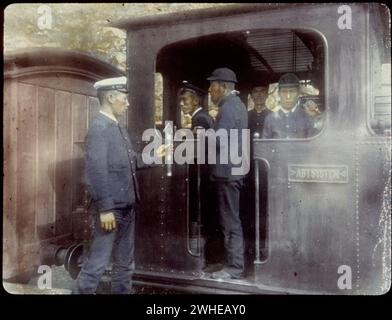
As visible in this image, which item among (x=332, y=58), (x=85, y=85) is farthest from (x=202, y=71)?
(x=332, y=58)

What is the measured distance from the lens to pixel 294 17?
2.65m

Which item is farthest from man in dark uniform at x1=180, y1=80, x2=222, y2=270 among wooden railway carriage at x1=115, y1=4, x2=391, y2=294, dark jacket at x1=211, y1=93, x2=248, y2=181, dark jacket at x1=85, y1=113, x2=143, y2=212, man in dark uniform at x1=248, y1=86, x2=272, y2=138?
man in dark uniform at x1=248, y1=86, x2=272, y2=138

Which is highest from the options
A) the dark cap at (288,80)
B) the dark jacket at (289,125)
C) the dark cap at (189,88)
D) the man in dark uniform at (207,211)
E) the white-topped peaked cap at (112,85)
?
the dark cap at (189,88)

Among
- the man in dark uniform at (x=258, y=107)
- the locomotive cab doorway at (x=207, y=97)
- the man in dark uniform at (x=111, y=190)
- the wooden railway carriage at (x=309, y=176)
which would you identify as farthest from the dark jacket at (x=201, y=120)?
the man in dark uniform at (x=111, y=190)

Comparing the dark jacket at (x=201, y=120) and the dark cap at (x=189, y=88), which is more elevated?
the dark cap at (x=189, y=88)

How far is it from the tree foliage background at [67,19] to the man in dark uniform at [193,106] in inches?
39.9

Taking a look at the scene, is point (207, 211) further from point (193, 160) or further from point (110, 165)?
point (110, 165)

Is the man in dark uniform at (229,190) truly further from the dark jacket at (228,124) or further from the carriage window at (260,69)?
the carriage window at (260,69)

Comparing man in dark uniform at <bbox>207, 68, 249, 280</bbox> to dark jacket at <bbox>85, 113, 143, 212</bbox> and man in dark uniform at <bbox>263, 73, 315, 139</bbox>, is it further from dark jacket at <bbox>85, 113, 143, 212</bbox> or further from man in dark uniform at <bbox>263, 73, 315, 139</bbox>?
dark jacket at <bbox>85, 113, 143, 212</bbox>

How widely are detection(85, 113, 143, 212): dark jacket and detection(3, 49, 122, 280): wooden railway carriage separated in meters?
0.68

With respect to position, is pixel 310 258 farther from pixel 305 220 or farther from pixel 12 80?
pixel 12 80

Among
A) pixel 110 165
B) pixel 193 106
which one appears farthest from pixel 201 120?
pixel 110 165

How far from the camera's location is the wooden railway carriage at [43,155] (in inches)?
131
